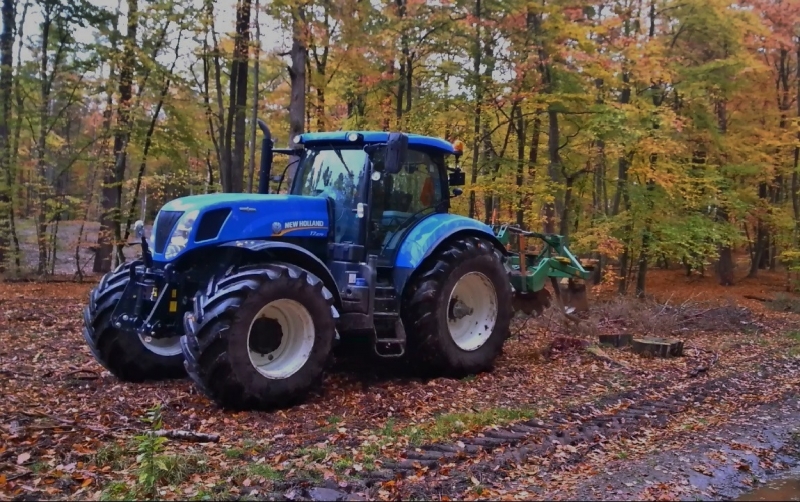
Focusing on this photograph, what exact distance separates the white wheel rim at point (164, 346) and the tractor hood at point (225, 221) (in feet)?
3.46

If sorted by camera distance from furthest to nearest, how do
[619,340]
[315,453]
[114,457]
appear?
[619,340] → [315,453] → [114,457]

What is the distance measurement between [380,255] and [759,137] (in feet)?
53.7

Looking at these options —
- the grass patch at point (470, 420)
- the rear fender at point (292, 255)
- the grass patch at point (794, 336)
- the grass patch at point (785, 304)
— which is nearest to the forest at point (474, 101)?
the grass patch at point (785, 304)

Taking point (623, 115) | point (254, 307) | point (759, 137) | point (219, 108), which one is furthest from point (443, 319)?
point (759, 137)

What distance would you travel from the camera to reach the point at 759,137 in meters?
19.0

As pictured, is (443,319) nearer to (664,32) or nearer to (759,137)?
(664,32)

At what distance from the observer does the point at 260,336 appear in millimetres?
5820

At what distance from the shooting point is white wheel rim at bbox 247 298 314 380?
5754 millimetres

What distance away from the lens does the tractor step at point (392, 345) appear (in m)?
6.55

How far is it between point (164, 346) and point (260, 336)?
4.98ft

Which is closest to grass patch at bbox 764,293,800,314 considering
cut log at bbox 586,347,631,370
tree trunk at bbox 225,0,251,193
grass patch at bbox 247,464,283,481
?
cut log at bbox 586,347,631,370

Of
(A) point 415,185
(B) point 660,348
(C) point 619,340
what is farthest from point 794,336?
(A) point 415,185

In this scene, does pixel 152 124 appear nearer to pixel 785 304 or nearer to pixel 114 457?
pixel 114 457

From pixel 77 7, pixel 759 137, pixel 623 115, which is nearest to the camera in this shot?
pixel 623 115
